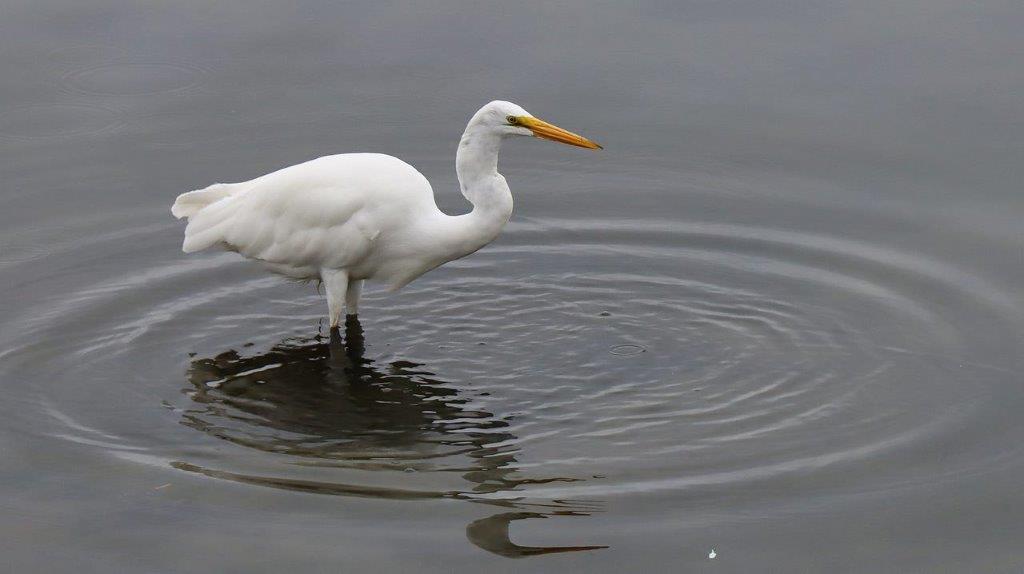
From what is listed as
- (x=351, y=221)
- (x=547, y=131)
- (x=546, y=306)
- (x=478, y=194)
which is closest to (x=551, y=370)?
(x=546, y=306)

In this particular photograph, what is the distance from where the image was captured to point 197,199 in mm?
10391

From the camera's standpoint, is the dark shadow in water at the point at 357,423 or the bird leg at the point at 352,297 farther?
the bird leg at the point at 352,297

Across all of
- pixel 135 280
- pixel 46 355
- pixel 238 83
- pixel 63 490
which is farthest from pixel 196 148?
pixel 63 490

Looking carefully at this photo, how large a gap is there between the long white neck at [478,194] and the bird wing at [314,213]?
0.37 metres

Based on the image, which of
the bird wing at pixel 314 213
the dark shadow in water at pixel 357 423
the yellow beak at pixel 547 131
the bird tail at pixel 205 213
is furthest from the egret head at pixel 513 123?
the bird tail at pixel 205 213

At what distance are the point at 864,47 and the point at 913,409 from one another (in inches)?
209

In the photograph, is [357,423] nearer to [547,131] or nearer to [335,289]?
[335,289]

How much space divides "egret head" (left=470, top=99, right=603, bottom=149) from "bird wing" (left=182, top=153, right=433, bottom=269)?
2.50ft

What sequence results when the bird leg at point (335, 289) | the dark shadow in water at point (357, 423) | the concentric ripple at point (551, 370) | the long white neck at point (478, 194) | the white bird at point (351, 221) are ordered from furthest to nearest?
the bird leg at point (335, 289) → the white bird at point (351, 221) → the long white neck at point (478, 194) → the concentric ripple at point (551, 370) → the dark shadow in water at point (357, 423)

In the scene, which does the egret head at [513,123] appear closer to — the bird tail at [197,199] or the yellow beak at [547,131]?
the yellow beak at [547,131]

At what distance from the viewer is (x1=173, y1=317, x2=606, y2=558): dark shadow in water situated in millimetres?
7961

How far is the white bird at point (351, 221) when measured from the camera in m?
9.80

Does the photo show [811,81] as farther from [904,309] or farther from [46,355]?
[46,355]

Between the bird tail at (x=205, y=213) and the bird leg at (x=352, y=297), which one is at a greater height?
the bird tail at (x=205, y=213)
